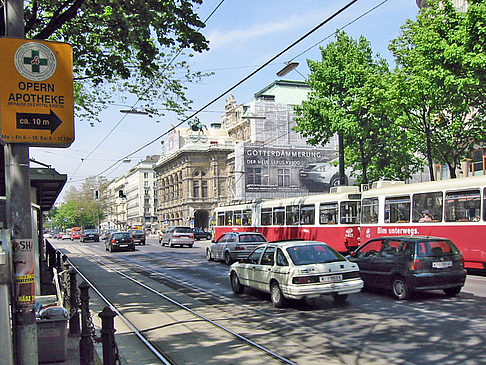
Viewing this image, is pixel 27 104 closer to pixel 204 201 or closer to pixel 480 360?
pixel 480 360

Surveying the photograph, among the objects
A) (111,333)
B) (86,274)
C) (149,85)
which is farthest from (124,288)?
(111,333)

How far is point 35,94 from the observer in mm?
4707

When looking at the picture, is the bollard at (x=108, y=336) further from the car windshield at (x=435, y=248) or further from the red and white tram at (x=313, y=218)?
the red and white tram at (x=313, y=218)

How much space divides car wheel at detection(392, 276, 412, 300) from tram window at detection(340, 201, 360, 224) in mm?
11370

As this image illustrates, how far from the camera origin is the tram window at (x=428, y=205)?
17844 millimetres

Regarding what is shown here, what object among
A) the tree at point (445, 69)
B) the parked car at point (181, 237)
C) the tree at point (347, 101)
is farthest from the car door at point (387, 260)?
the parked car at point (181, 237)

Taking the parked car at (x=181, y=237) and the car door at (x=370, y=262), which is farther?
the parked car at (x=181, y=237)

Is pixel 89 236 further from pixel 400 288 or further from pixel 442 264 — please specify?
pixel 442 264

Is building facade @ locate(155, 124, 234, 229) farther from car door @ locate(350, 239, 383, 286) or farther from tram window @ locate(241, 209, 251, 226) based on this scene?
car door @ locate(350, 239, 383, 286)

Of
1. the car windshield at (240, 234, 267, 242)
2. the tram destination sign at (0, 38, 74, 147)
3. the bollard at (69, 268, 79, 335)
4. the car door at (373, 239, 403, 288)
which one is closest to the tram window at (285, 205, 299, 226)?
the car windshield at (240, 234, 267, 242)

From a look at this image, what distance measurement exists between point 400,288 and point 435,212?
704 centimetres

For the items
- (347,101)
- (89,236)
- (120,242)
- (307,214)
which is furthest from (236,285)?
(89,236)

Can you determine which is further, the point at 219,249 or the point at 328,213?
the point at 328,213

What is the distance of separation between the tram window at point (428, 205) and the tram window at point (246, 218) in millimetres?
14957
